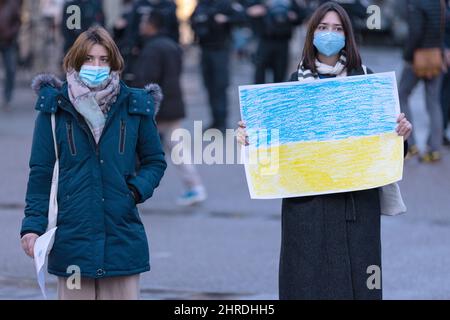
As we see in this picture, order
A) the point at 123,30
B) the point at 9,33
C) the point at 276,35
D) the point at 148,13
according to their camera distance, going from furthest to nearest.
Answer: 1. the point at 9,33
2. the point at 276,35
3. the point at 123,30
4. the point at 148,13

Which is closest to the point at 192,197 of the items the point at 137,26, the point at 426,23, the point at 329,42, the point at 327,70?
the point at 137,26

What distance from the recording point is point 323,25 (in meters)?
5.97

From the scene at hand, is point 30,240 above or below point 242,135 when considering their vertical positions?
below

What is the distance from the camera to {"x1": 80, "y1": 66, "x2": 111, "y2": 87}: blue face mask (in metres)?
5.62

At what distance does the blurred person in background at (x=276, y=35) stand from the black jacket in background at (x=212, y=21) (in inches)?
16.9

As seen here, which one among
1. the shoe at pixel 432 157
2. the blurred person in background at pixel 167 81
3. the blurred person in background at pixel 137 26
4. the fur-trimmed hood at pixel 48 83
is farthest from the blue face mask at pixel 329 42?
the shoe at pixel 432 157

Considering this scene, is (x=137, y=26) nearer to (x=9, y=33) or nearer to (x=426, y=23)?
(x=426, y=23)

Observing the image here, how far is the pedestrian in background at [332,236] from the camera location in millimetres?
5828

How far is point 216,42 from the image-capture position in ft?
54.2

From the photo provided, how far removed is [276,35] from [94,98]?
11.3 m

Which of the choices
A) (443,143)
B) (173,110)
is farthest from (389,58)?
(173,110)

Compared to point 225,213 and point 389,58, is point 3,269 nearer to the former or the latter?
point 225,213
